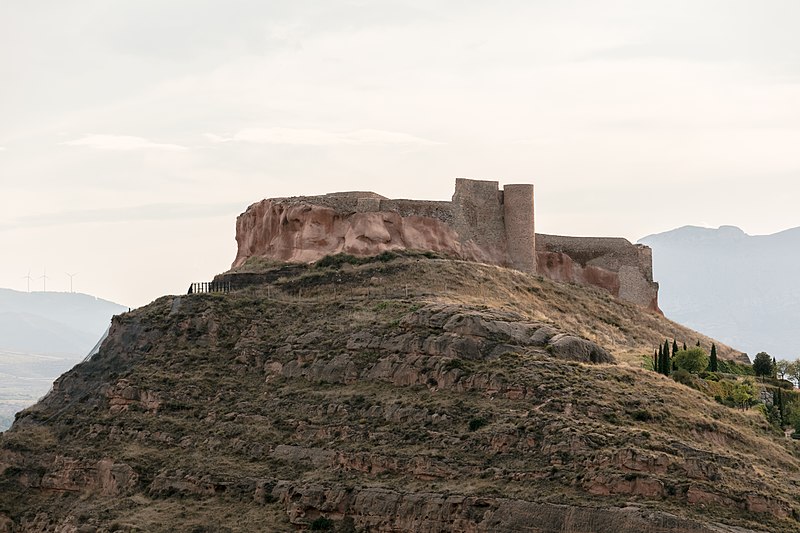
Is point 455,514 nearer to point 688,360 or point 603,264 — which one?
point 688,360

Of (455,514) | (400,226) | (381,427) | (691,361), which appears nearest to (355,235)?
(400,226)

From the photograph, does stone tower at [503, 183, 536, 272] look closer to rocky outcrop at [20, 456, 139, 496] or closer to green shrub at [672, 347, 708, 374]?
green shrub at [672, 347, 708, 374]

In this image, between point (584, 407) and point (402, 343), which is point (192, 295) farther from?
point (584, 407)

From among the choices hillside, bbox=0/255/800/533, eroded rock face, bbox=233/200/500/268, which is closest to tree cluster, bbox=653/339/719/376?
hillside, bbox=0/255/800/533

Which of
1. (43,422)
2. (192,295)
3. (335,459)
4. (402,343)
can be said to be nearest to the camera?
(335,459)

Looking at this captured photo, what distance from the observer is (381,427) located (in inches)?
2400

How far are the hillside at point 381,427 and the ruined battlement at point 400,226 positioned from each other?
1.98 meters

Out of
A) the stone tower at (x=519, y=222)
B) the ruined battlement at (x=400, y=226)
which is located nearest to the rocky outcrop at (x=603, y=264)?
the ruined battlement at (x=400, y=226)

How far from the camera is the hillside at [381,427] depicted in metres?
54.7

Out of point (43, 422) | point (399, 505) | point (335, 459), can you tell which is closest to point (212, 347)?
point (43, 422)

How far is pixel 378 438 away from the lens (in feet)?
198

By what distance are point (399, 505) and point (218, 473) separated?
9.04 m

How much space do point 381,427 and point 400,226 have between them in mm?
20843

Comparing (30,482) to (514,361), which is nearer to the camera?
(514,361)
